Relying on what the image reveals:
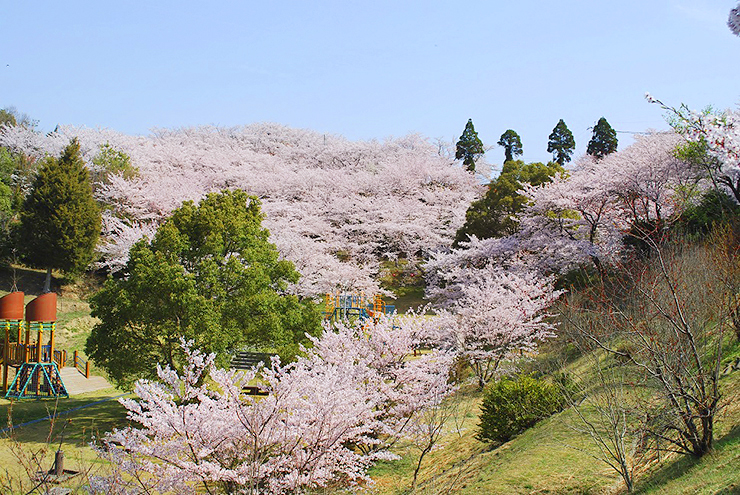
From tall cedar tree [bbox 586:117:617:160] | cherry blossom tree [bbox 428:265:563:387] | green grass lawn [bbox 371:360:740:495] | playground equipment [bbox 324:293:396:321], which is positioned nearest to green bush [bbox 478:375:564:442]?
green grass lawn [bbox 371:360:740:495]

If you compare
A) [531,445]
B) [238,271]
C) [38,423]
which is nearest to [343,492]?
[531,445]

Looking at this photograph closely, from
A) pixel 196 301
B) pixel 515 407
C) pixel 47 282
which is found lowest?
pixel 515 407

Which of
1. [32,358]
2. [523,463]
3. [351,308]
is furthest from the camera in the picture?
[351,308]

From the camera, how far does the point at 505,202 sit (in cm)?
2508

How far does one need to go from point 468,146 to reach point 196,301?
34.7 m

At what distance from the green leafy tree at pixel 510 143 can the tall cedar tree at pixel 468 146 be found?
220 centimetres

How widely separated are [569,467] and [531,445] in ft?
4.09

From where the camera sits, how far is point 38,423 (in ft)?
44.6

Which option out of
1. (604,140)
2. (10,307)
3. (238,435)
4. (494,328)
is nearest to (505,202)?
(494,328)

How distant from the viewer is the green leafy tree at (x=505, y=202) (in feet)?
81.1

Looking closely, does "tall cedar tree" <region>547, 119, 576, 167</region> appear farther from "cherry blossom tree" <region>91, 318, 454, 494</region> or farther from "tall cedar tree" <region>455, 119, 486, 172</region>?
"cherry blossom tree" <region>91, 318, 454, 494</region>

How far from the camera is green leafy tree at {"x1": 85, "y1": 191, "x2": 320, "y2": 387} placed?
1350cm

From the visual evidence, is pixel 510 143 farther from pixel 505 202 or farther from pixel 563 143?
pixel 505 202

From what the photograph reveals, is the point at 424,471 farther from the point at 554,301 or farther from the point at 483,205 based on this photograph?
the point at 483,205
